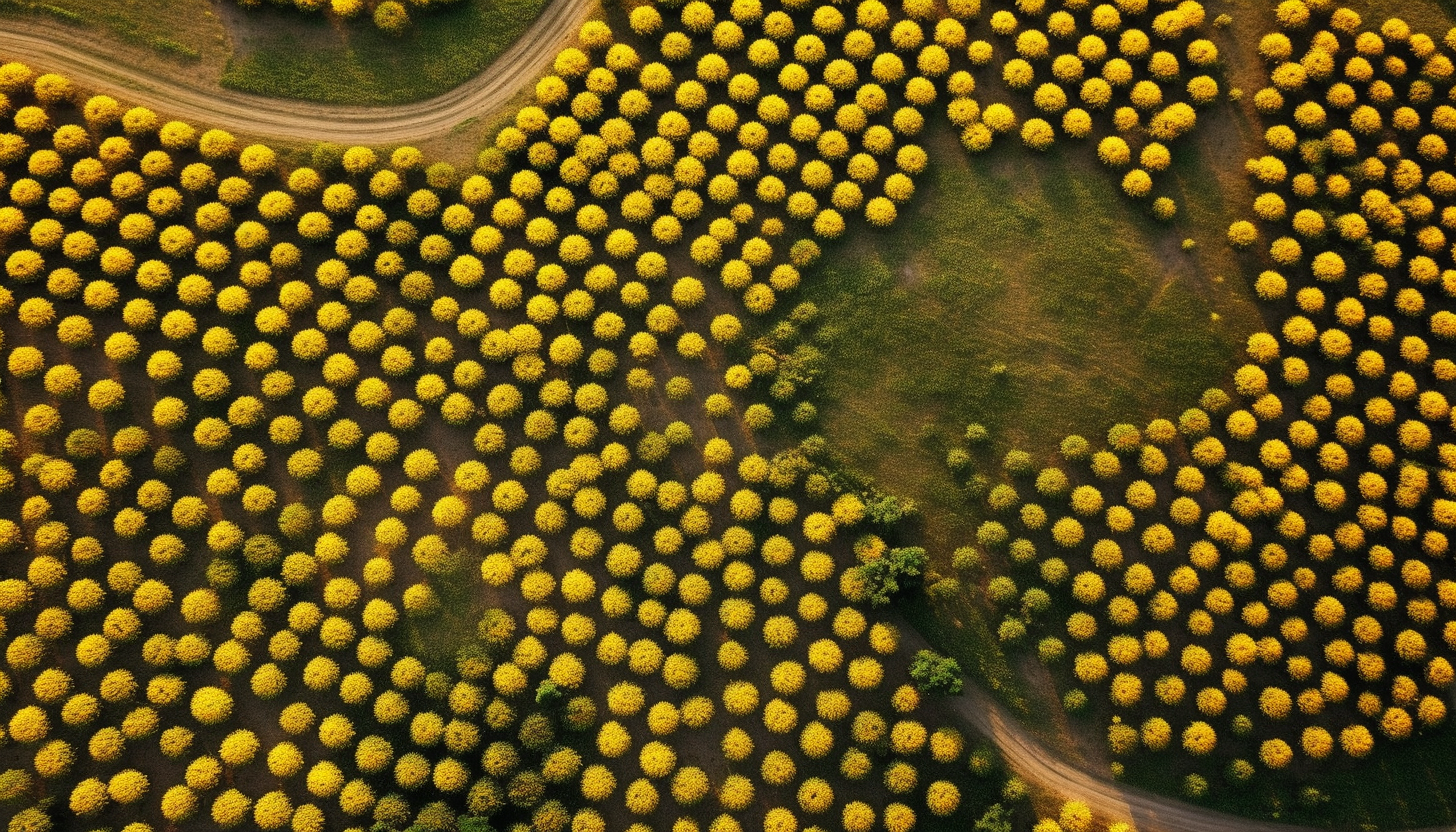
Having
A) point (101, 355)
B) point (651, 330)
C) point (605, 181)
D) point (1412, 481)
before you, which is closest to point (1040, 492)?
point (1412, 481)

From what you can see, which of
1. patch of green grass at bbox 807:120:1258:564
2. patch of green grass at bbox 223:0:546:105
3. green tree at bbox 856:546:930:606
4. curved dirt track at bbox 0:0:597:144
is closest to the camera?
green tree at bbox 856:546:930:606

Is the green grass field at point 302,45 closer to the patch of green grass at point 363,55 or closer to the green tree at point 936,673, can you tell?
the patch of green grass at point 363,55

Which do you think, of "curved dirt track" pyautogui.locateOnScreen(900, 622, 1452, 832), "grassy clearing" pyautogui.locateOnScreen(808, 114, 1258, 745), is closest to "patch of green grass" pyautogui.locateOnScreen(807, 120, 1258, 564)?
"grassy clearing" pyautogui.locateOnScreen(808, 114, 1258, 745)

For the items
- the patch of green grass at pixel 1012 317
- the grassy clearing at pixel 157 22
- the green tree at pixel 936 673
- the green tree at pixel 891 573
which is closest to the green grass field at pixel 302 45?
the grassy clearing at pixel 157 22

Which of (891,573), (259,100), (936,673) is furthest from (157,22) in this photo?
(936,673)

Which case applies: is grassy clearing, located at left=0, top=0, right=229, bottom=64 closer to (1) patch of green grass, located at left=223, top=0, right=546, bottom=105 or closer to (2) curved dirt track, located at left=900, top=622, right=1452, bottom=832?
(1) patch of green grass, located at left=223, top=0, right=546, bottom=105

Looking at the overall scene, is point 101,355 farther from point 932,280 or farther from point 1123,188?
point 1123,188

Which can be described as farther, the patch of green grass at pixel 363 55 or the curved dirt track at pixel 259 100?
the patch of green grass at pixel 363 55

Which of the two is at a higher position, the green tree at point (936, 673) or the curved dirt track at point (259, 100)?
the curved dirt track at point (259, 100)

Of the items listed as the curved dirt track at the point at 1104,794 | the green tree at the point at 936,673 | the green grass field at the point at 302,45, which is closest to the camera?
the green tree at the point at 936,673
